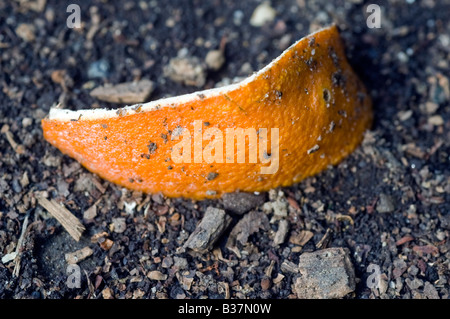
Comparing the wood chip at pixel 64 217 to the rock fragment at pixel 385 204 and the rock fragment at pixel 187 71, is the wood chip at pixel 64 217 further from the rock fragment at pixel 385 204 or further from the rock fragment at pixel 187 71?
the rock fragment at pixel 385 204

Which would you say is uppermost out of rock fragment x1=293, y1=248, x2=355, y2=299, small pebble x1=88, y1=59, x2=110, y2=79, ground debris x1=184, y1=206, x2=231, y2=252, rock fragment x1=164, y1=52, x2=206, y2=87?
small pebble x1=88, y1=59, x2=110, y2=79

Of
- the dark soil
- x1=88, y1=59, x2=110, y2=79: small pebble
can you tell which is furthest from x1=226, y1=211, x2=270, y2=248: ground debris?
x1=88, y1=59, x2=110, y2=79: small pebble

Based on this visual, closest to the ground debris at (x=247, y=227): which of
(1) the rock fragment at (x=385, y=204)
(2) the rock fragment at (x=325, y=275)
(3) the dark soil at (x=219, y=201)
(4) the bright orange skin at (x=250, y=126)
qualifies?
(3) the dark soil at (x=219, y=201)

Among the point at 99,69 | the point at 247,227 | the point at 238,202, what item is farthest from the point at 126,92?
the point at 247,227

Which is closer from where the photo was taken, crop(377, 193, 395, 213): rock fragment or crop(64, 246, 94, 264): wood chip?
crop(64, 246, 94, 264): wood chip

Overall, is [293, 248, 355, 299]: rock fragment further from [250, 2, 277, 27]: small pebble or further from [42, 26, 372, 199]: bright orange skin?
[250, 2, 277, 27]: small pebble
